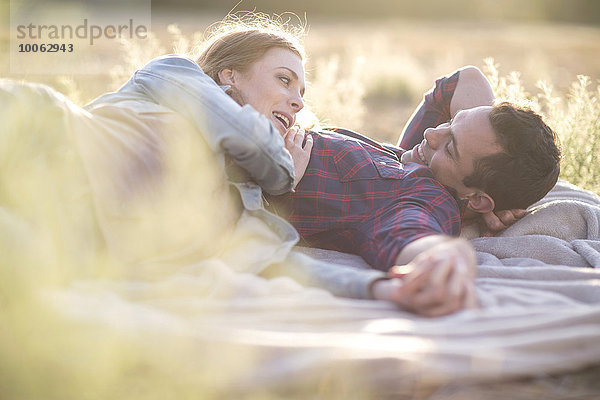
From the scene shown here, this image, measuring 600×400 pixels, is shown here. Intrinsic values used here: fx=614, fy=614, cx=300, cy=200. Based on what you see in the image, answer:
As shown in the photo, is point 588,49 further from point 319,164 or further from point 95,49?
point 319,164

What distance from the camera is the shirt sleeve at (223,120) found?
2324 millimetres

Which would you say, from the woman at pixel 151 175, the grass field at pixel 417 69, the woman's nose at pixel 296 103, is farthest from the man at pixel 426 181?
the grass field at pixel 417 69

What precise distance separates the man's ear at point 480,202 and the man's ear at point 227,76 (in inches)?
50.2

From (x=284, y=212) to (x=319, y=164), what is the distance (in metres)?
Result: 0.29

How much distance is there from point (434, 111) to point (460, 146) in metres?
0.78

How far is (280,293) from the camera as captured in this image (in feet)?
6.97

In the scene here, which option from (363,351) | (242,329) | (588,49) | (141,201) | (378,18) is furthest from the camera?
(378,18)

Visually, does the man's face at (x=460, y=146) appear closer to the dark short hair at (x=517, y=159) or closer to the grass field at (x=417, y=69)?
the dark short hair at (x=517, y=159)

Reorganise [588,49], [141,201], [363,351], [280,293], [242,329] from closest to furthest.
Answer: [363,351], [242,329], [280,293], [141,201], [588,49]

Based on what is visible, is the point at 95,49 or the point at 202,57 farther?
the point at 95,49

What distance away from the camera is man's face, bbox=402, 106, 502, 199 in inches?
110

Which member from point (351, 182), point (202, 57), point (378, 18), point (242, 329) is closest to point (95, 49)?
point (202, 57)

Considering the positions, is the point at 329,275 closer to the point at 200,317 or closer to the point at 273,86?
the point at 200,317

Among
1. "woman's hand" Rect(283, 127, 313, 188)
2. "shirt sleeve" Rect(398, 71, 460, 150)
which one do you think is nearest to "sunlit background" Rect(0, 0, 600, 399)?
"shirt sleeve" Rect(398, 71, 460, 150)
